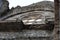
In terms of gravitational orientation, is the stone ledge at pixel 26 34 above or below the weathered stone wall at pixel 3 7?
below

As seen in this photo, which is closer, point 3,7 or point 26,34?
point 26,34

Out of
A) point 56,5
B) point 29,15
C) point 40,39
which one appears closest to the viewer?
point 56,5

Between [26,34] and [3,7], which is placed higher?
[3,7]

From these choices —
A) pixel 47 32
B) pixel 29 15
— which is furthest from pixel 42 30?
pixel 29 15

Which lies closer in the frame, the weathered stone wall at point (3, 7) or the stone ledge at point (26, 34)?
the stone ledge at point (26, 34)

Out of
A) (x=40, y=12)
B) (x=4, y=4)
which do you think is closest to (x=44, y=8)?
(x=40, y=12)

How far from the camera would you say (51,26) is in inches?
458

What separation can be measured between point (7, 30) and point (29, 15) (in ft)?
11.8

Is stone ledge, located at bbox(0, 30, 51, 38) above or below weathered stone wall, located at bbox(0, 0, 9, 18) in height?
below

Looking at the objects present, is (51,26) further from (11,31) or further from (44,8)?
(44,8)

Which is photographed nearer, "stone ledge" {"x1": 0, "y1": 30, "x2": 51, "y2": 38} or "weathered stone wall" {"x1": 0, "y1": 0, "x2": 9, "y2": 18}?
"stone ledge" {"x1": 0, "y1": 30, "x2": 51, "y2": 38}

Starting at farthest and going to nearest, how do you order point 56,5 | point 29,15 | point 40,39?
point 29,15, point 40,39, point 56,5

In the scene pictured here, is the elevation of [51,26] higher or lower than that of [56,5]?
lower

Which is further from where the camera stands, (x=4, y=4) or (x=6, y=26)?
Result: (x=4, y=4)
